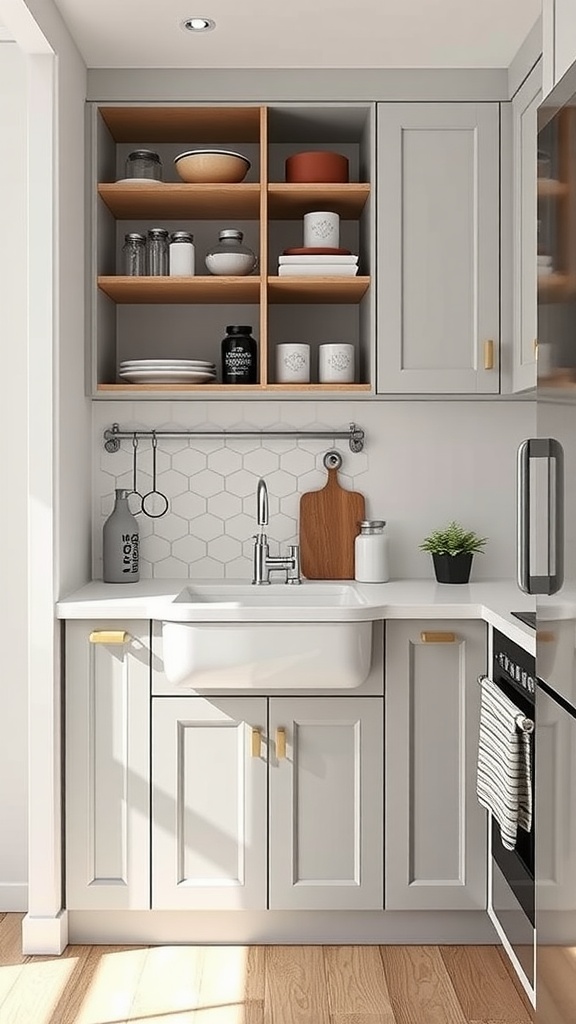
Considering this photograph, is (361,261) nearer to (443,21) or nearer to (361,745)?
(443,21)

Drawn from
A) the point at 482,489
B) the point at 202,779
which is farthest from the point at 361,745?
the point at 482,489

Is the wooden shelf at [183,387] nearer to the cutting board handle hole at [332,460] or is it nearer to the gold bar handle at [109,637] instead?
the cutting board handle hole at [332,460]

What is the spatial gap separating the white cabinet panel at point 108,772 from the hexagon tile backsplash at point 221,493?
636mm

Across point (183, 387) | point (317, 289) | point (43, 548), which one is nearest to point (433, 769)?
point (43, 548)

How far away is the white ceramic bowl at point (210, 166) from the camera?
3133mm

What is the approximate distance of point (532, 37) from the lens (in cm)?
287

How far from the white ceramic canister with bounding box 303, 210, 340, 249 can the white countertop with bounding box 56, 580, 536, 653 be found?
1.03 metres

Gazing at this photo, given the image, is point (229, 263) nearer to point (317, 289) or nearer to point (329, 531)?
point (317, 289)

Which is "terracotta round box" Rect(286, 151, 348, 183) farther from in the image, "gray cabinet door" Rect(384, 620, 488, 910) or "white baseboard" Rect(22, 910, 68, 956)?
"white baseboard" Rect(22, 910, 68, 956)

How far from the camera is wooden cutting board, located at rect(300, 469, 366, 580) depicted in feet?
11.3

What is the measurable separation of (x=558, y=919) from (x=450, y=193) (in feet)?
7.01

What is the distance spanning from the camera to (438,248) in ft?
10.3

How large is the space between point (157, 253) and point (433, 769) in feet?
5.55

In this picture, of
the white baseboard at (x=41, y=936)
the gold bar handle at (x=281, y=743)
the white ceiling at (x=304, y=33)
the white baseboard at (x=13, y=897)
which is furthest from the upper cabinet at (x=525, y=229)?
the white baseboard at (x=13, y=897)
